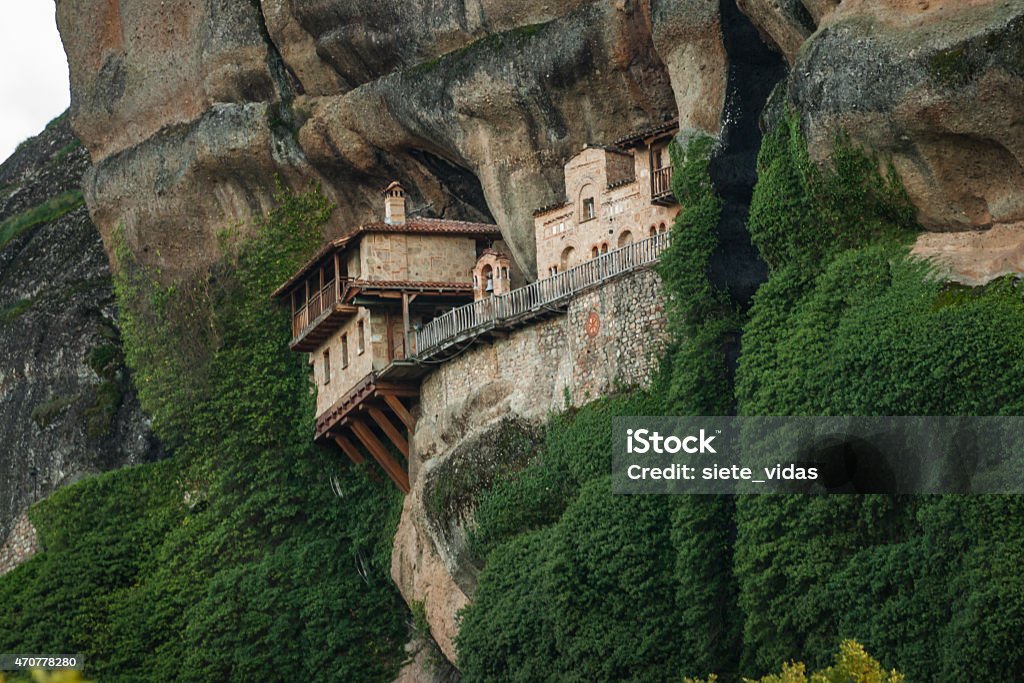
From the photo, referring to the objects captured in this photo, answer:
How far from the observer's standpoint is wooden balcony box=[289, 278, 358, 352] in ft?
156

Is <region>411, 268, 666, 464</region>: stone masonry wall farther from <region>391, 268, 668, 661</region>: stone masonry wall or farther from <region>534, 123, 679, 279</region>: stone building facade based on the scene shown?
<region>534, 123, 679, 279</region>: stone building facade

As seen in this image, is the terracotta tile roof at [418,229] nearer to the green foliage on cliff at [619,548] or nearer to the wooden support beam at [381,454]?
the wooden support beam at [381,454]

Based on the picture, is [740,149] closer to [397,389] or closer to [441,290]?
[441,290]

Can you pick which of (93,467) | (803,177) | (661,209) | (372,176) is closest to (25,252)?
(93,467)

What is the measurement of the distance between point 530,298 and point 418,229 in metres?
4.67

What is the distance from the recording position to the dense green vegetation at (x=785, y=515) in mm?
32344

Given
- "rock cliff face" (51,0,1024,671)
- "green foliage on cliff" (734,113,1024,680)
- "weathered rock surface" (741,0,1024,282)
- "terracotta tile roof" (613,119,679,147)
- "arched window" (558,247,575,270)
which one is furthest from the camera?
"arched window" (558,247,575,270)

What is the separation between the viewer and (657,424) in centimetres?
3872

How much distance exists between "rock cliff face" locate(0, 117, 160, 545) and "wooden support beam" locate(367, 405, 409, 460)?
9.49 metres

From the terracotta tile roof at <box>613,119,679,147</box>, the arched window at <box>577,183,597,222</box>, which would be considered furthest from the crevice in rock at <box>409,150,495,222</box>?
the terracotta tile roof at <box>613,119,679,147</box>

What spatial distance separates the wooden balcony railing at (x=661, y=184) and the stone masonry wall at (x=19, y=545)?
1946 centimetres

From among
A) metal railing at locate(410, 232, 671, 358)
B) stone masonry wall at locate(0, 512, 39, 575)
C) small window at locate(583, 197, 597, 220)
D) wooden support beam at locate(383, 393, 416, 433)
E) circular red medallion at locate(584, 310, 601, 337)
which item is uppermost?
small window at locate(583, 197, 597, 220)

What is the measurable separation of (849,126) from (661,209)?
22.3 ft

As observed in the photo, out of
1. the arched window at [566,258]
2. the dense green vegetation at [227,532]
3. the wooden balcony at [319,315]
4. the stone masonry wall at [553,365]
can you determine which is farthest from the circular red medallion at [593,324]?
the dense green vegetation at [227,532]
